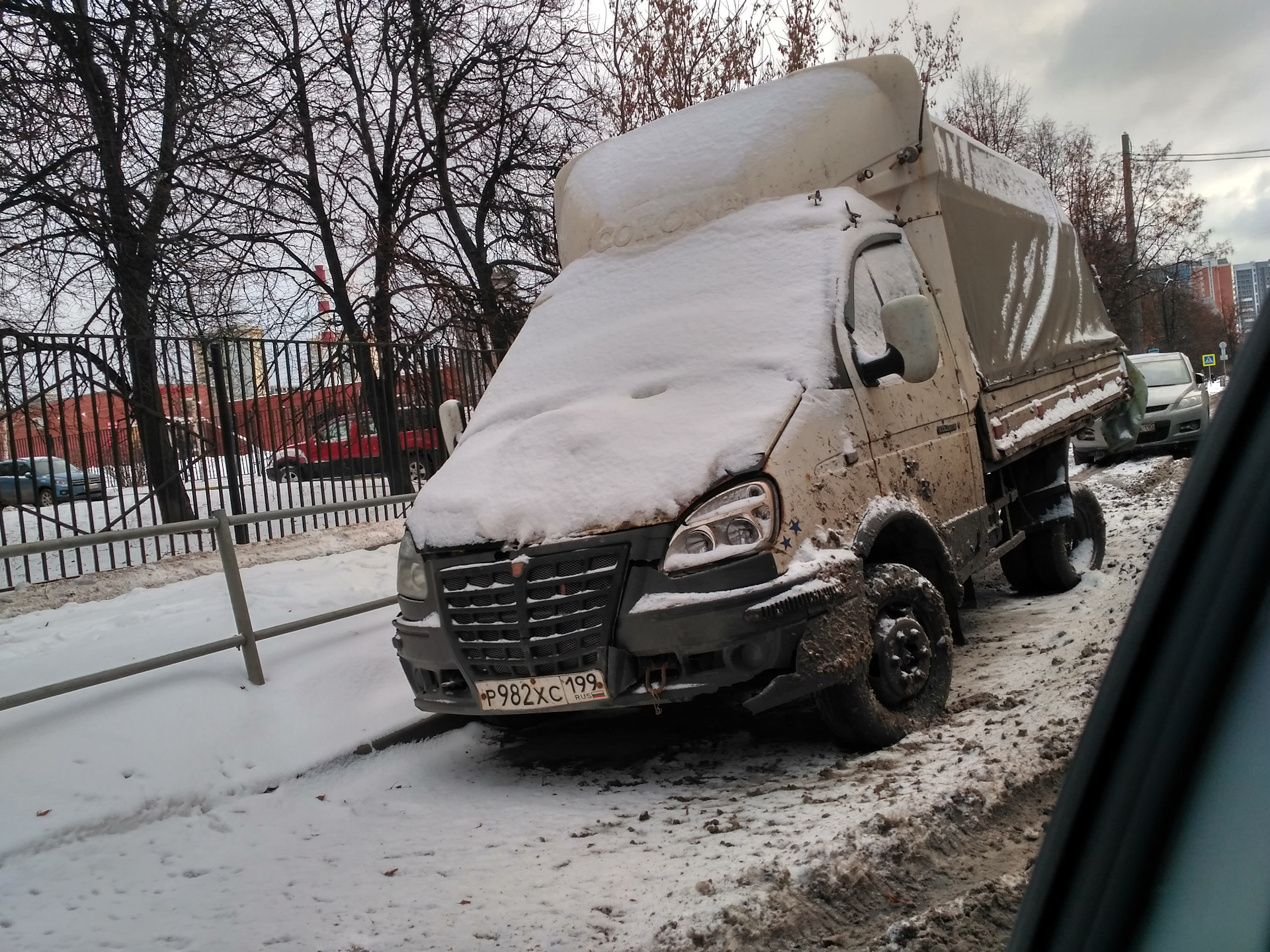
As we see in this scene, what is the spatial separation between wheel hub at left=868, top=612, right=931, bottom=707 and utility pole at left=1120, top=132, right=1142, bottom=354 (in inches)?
74.7

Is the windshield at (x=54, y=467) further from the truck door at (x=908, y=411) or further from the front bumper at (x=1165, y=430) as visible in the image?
the front bumper at (x=1165, y=430)

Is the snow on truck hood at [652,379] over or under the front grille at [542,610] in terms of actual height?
over

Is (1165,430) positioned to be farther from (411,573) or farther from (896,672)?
(411,573)

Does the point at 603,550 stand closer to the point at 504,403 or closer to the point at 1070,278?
the point at 504,403

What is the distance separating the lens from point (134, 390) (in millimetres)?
8367

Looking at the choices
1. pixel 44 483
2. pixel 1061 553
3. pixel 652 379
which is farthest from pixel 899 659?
pixel 44 483

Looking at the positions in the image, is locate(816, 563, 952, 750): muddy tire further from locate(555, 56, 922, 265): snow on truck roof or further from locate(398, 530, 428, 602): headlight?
locate(555, 56, 922, 265): snow on truck roof

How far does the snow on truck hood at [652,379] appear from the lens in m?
3.74

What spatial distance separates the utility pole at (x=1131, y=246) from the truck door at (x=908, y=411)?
103cm

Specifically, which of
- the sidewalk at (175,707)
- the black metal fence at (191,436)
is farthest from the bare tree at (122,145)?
the sidewalk at (175,707)

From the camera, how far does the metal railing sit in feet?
14.5

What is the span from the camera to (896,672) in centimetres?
401

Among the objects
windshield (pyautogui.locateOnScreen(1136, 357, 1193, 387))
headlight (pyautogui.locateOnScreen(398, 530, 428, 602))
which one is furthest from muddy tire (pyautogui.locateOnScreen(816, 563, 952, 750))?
windshield (pyautogui.locateOnScreen(1136, 357, 1193, 387))

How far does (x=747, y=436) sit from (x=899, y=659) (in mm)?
1187
